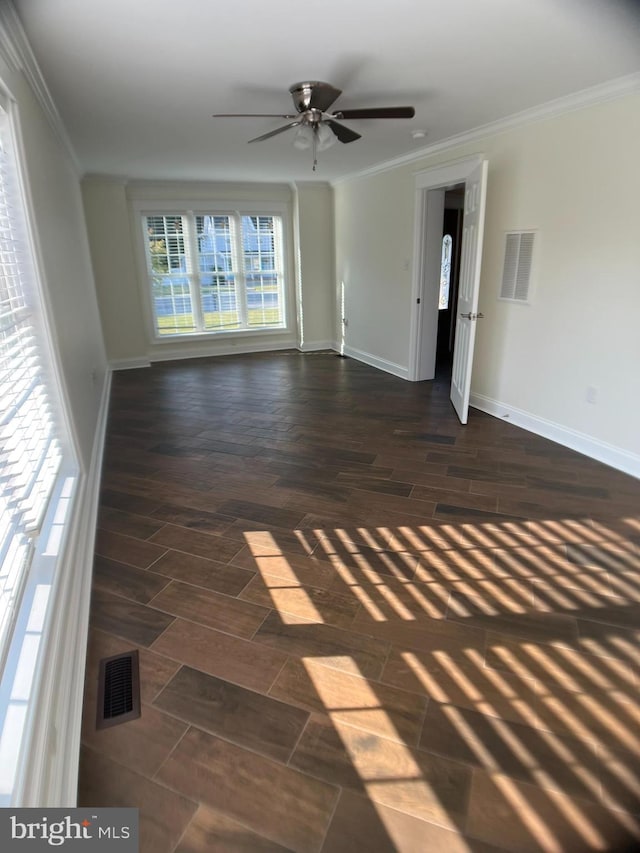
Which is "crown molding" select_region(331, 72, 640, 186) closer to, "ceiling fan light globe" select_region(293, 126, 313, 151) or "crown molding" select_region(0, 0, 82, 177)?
"ceiling fan light globe" select_region(293, 126, 313, 151)

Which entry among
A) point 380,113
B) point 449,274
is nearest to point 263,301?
point 449,274

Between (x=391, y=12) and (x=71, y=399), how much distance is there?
8.08 ft

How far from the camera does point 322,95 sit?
9.63 ft

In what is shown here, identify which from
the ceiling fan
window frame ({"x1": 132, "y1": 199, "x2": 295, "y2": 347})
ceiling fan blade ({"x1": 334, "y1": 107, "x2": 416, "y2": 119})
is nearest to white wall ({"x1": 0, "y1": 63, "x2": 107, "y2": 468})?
the ceiling fan

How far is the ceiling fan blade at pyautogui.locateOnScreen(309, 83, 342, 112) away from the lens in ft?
9.48

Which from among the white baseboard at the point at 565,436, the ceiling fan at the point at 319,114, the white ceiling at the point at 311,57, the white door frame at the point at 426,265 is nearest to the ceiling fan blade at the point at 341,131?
the ceiling fan at the point at 319,114

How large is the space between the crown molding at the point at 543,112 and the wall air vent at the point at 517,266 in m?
0.80

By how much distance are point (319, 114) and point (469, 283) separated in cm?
188

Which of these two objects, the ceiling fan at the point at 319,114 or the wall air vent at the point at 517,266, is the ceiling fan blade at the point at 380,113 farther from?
the wall air vent at the point at 517,266

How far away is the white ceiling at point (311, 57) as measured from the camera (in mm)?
2121

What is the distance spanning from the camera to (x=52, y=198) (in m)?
3.14

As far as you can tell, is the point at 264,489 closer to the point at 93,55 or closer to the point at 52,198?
the point at 52,198

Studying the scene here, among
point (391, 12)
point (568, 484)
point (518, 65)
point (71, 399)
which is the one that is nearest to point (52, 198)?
point (71, 399)

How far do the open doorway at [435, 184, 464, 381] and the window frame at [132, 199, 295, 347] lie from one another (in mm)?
2314
